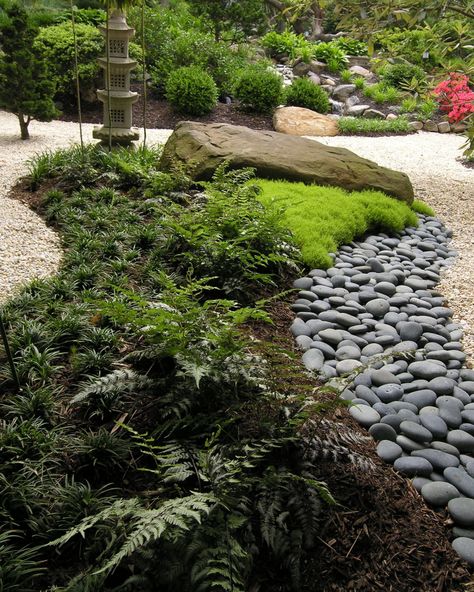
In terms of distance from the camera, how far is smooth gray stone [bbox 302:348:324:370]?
10.7 feet

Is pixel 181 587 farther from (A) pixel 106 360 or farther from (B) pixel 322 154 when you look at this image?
(B) pixel 322 154

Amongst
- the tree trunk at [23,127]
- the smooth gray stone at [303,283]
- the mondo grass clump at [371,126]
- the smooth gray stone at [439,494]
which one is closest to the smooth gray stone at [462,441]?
the smooth gray stone at [439,494]

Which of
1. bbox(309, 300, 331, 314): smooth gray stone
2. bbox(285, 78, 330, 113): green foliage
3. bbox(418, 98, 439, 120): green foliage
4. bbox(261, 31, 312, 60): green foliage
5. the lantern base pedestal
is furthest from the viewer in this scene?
bbox(261, 31, 312, 60): green foliage

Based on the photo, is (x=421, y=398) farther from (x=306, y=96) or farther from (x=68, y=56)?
(x=306, y=96)

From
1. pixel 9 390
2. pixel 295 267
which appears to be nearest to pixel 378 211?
pixel 295 267

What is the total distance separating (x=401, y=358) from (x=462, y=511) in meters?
1.25

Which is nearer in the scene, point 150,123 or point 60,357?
point 60,357

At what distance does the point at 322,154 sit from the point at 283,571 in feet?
17.2

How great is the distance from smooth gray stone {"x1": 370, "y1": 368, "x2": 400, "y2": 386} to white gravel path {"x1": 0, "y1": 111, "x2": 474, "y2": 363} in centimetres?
83

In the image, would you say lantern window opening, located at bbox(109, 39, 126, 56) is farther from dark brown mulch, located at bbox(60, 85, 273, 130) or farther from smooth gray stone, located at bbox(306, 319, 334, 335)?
smooth gray stone, located at bbox(306, 319, 334, 335)

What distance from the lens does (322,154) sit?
645 cm

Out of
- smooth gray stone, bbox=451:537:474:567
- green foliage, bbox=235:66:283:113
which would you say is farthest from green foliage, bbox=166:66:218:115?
smooth gray stone, bbox=451:537:474:567

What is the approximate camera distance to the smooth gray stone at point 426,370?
3.27 metres

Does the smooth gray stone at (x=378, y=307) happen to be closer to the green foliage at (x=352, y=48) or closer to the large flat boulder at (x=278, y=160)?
the large flat boulder at (x=278, y=160)
